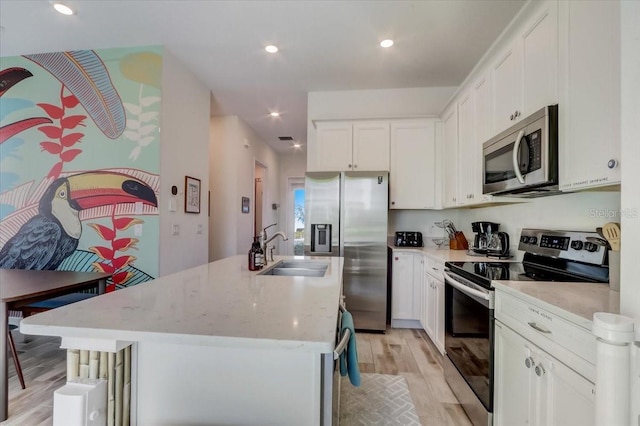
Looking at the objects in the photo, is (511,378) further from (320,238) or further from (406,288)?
(320,238)

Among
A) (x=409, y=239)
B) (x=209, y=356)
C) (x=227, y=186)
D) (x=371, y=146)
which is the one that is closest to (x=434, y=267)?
(x=409, y=239)

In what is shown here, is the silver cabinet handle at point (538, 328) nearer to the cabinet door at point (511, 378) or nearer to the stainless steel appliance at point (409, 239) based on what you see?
the cabinet door at point (511, 378)

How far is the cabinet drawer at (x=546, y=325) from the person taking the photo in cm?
92

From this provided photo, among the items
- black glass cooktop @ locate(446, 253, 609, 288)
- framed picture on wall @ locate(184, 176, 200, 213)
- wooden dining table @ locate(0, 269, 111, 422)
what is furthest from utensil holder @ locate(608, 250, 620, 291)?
framed picture on wall @ locate(184, 176, 200, 213)

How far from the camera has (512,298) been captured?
131 centimetres

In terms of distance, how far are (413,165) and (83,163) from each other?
11.5 feet

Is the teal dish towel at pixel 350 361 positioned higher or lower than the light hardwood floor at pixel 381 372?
higher

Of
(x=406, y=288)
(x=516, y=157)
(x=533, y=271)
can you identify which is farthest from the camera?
(x=406, y=288)

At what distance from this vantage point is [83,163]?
286cm

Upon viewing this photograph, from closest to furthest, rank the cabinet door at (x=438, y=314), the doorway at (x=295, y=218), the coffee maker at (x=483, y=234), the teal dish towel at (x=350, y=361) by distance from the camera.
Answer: the teal dish towel at (x=350, y=361) < the cabinet door at (x=438, y=314) < the coffee maker at (x=483, y=234) < the doorway at (x=295, y=218)

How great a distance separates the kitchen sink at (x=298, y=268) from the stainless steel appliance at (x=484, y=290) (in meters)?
0.89

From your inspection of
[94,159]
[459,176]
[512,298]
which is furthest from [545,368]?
[94,159]

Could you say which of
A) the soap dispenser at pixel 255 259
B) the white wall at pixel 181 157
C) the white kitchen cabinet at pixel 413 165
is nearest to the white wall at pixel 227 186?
the white wall at pixel 181 157

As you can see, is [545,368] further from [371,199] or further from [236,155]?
[236,155]
